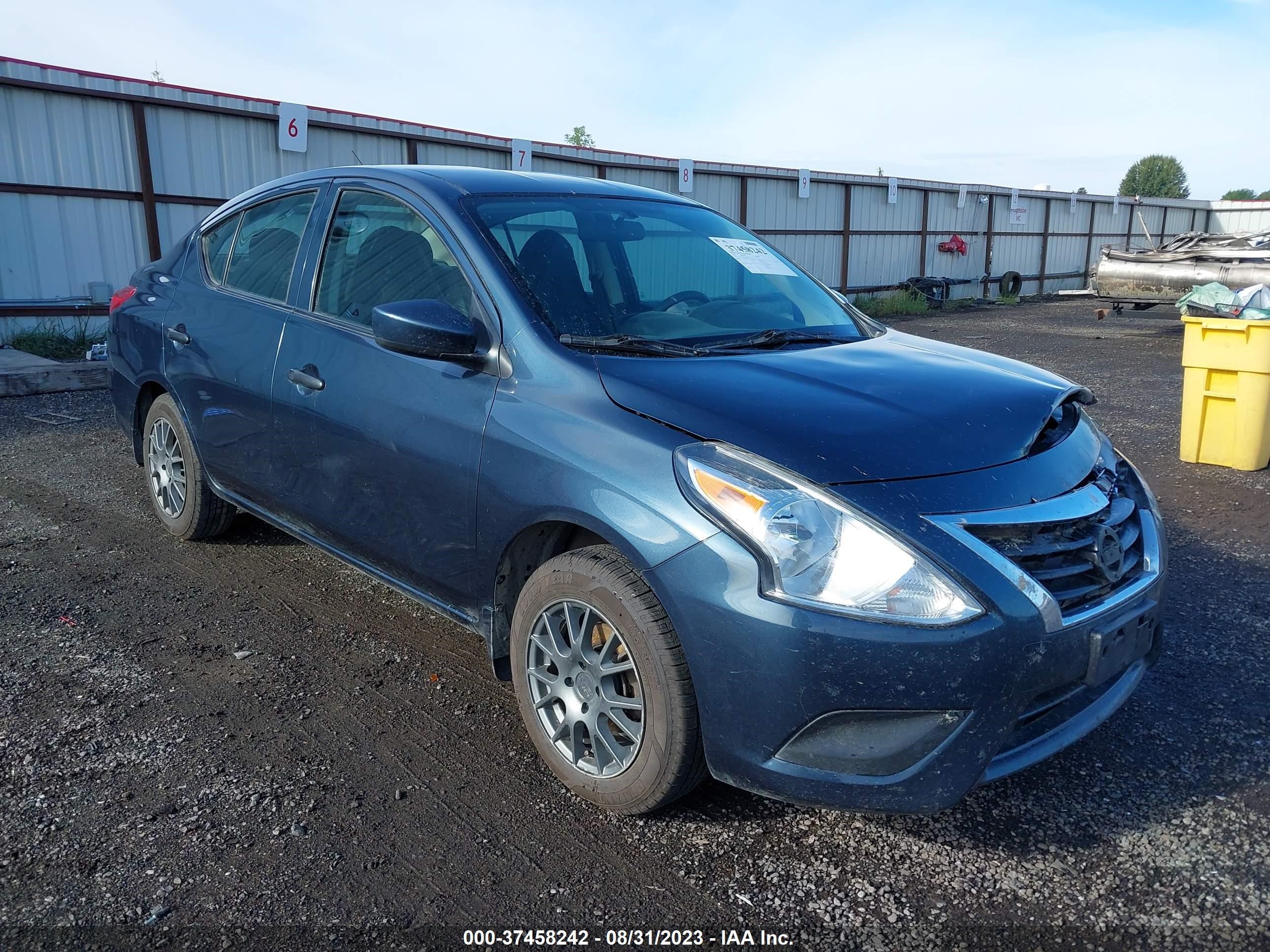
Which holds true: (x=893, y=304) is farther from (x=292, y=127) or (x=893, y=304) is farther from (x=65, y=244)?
(x=65, y=244)

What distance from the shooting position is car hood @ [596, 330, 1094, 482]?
229 cm

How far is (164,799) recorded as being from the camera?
102 inches

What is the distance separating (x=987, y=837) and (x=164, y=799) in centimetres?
222

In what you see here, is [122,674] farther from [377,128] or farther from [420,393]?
[377,128]

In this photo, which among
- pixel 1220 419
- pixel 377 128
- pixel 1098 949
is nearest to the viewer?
pixel 1098 949

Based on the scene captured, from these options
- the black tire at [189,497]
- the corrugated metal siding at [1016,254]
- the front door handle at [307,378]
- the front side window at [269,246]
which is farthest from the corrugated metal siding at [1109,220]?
the front door handle at [307,378]

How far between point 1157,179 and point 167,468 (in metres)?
110

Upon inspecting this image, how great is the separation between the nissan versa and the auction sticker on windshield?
0.08 ft

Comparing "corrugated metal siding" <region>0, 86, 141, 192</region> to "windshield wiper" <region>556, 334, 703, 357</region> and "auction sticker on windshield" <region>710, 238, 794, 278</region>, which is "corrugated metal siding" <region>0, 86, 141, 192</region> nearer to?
"auction sticker on windshield" <region>710, 238, 794, 278</region>

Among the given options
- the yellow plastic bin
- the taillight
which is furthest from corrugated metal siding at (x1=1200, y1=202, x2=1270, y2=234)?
the taillight

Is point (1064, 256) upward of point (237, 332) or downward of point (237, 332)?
downward

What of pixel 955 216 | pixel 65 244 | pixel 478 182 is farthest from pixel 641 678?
pixel 955 216

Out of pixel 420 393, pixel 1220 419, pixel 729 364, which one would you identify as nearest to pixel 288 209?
pixel 420 393

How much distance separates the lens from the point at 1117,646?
93.2 inches
